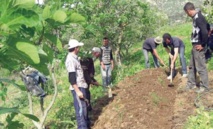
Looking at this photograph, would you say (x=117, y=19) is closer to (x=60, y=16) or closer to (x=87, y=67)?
(x=87, y=67)

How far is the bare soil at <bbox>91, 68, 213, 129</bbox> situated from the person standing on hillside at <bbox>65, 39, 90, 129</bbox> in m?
0.72

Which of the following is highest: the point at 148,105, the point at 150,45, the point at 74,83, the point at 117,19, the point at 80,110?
the point at 117,19

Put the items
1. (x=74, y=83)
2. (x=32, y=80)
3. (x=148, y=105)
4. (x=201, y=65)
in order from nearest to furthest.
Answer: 1. (x=74, y=83)
2. (x=201, y=65)
3. (x=148, y=105)
4. (x=32, y=80)

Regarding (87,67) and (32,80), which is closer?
(32,80)

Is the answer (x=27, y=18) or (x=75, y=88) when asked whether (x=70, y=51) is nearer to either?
(x=75, y=88)

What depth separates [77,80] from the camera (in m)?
7.53

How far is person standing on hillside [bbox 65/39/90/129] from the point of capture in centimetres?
714

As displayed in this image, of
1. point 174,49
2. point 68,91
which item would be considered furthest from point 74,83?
point 68,91

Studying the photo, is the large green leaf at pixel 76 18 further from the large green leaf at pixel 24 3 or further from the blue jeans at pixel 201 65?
the blue jeans at pixel 201 65

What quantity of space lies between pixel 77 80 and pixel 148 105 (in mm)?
1824

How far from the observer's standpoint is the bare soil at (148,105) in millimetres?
7524

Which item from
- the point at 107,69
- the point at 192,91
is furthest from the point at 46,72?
the point at 107,69

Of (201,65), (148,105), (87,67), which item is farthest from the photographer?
(87,67)

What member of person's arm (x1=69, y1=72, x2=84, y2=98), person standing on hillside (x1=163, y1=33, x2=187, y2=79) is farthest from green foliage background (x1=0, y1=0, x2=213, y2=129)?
person standing on hillside (x1=163, y1=33, x2=187, y2=79)
